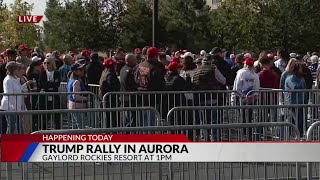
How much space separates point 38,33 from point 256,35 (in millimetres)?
36336

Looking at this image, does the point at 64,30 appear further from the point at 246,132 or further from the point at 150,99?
the point at 246,132

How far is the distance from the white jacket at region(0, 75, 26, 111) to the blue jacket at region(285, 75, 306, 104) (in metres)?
5.01

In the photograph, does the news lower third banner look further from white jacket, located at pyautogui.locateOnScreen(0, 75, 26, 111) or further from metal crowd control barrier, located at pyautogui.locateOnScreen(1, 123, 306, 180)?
white jacket, located at pyautogui.locateOnScreen(0, 75, 26, 111)

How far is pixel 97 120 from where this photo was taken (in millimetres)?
11398

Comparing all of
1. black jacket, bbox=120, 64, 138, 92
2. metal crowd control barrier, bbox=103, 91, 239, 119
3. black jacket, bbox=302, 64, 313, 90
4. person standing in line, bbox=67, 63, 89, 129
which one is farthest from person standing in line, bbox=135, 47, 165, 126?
black jacket, bbox=302, 64, 313, 90

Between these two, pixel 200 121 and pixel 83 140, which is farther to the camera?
pixel 200 121

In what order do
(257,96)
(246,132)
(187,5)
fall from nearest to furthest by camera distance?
(246,132) < (257,96) < (187,5)

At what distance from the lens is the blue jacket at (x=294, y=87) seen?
1438cm

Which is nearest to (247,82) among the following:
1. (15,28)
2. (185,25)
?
(185,25)

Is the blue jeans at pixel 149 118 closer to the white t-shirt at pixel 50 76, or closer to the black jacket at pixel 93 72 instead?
the white t-shirt at pixel 50 76

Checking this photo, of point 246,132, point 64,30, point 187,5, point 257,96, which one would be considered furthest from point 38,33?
point 246,132

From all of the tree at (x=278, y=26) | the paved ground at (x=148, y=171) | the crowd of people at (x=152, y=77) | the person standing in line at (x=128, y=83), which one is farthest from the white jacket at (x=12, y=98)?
the tree at (x=278, y=26)

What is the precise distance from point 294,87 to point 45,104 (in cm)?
478

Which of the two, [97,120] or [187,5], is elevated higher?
[187,5]
